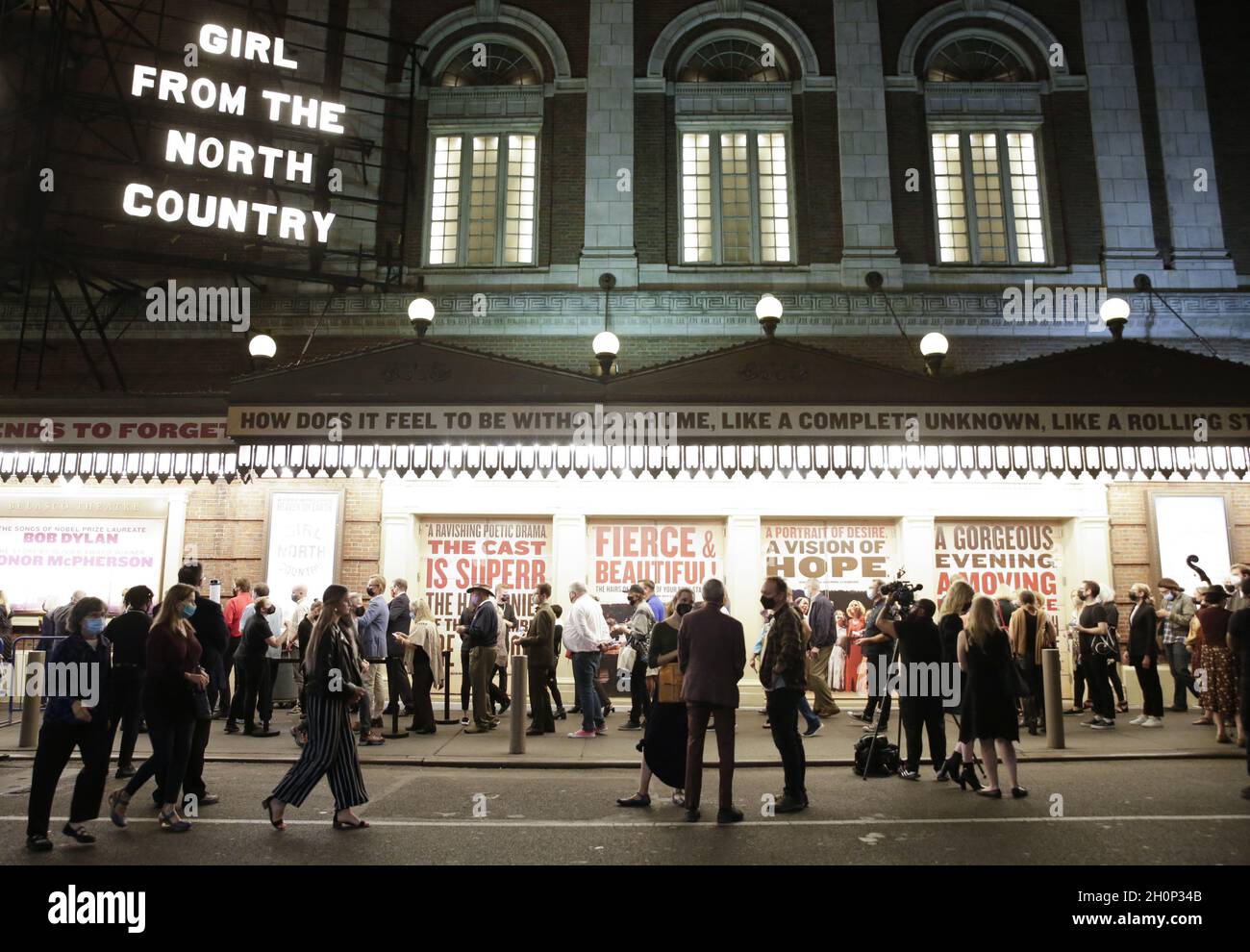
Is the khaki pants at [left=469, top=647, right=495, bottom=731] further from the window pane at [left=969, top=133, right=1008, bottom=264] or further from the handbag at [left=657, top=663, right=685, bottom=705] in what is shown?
the window pane at [left=969, top=133, right=1008, bottom=264]

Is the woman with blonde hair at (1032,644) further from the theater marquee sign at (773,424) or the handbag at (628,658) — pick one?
the handbag at (628,658)

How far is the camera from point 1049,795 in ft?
27.2

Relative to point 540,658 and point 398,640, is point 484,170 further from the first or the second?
point 540,658

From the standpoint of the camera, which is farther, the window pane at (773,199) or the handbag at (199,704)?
the window pane at (773,199)

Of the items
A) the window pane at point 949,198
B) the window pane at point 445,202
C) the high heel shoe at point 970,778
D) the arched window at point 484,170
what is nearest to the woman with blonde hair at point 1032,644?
the high heel shoe at point 970,778

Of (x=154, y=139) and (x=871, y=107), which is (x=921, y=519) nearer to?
(x=871, y=107)

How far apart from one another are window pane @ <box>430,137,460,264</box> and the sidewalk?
8881mm

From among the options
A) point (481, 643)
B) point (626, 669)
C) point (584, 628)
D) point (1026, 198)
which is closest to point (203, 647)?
point (481, 643)

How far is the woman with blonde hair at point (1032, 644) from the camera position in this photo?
11484 millimetres

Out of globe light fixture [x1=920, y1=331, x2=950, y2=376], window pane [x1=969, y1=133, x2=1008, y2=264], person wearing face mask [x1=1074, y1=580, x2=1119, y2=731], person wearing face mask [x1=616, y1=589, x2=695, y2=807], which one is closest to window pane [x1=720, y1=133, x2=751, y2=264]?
window pane [x1=969, y1=133, x2=1008, y2=264]

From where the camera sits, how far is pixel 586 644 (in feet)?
41.1

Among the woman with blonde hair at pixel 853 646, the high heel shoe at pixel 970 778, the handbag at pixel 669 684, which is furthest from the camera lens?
the woman with blonde hair at pixel 853 646

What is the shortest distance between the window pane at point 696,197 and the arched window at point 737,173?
2 centimetres

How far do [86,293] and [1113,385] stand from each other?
1626 centimetres
